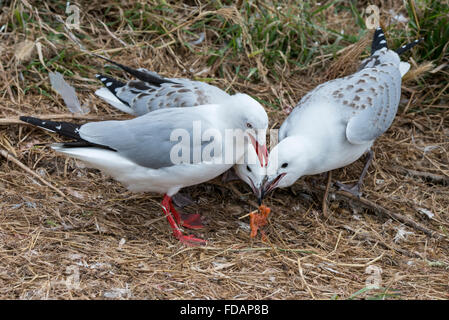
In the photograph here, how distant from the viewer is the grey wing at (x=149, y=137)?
3.68 meters

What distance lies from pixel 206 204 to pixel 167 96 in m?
0.88

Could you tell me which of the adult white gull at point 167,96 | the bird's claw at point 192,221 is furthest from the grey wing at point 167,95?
the bird's claw at point 192,221

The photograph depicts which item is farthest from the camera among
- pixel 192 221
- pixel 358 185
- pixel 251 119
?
pixel 358 185

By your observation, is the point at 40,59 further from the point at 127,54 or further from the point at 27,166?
the point at 27,166

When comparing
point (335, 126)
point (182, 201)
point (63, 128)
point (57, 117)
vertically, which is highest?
point (63, 128)

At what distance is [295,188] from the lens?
4.43 meters

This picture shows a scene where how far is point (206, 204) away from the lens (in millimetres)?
4324

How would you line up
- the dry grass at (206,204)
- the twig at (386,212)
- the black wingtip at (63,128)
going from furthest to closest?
the twig at (386,212) → the black wingtip at (63,128) → the dry grass at (206,204)

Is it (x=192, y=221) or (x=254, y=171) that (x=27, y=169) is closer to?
(x=192, y=221)

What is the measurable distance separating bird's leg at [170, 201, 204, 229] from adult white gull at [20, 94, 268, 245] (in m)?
0.23

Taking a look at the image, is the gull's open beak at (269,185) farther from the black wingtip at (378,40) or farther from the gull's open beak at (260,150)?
the black wingtip at (378,40)

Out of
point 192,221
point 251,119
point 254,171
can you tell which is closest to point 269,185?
point 254,171

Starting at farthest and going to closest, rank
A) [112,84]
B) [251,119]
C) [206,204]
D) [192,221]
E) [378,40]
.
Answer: [378,40] → [112,84] → [206,204] → [192,221] → [251,119]

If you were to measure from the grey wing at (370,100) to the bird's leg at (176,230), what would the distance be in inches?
52.3
